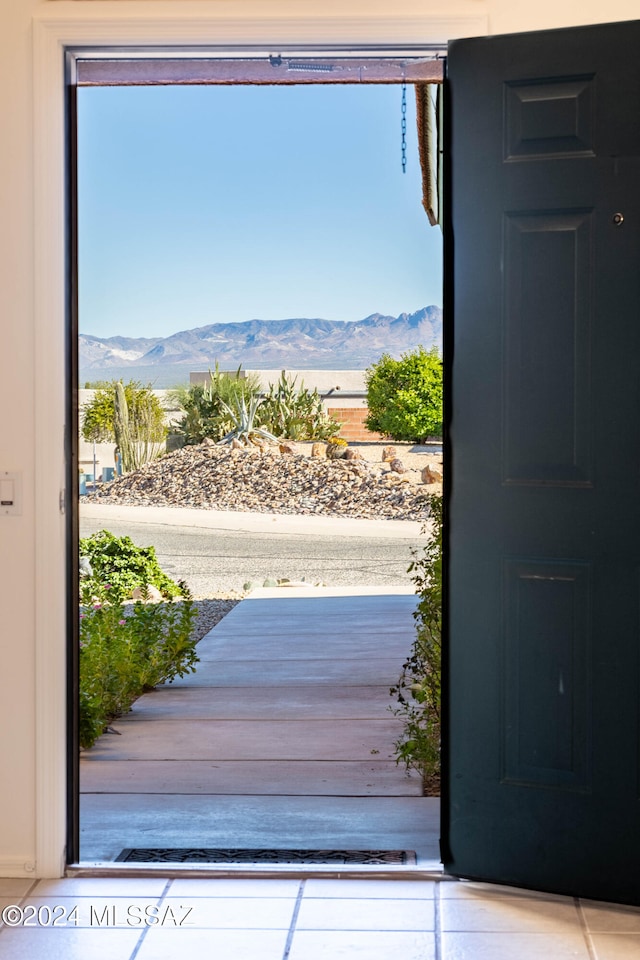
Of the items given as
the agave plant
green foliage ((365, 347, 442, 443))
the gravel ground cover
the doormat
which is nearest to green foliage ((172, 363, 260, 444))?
the agave plant

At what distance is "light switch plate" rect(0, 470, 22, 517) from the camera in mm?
2668

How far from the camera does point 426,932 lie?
235 centimetres

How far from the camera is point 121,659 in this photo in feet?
15.9

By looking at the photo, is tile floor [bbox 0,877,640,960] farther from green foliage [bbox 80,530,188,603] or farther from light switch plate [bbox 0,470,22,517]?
green foliage [bbox 80,530,188,603]

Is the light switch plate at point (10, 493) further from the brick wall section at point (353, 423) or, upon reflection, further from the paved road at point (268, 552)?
the brick wall section at point (353, 423)

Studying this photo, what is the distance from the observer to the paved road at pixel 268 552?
1112 cm

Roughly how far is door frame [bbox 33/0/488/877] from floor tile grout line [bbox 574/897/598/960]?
125 centimetres

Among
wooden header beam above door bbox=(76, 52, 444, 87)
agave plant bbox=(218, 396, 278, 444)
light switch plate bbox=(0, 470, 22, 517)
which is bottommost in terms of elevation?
light switch plate bbox=(0, 470, 22, 517)

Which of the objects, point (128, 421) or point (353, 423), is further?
point (353, 423)

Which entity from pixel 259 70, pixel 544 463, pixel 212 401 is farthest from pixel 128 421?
pixel 544 463

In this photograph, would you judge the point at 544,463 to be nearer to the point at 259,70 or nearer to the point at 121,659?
the point at 259,70

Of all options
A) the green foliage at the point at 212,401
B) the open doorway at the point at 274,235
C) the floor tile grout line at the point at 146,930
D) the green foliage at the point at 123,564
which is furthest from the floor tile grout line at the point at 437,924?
the open doorway at the point at 274,235

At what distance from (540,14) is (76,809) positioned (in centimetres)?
226

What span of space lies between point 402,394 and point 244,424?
85.1 inches
